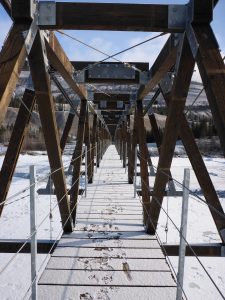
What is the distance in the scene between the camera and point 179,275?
2449mm

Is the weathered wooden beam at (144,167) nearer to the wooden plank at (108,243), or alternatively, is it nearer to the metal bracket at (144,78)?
the wooden plank at (108,243)

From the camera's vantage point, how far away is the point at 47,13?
2.86 metres

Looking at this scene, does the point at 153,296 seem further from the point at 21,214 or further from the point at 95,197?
the point at 21,214

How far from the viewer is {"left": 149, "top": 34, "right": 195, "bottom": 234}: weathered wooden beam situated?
2.96 m

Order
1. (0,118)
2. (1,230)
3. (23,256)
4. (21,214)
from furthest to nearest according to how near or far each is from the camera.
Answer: (21,214) < (1,230) < (23,256) < (0,118)

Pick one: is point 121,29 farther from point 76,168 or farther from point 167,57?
point 76,168

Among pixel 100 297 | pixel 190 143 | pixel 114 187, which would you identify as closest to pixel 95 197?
pixel 114 187

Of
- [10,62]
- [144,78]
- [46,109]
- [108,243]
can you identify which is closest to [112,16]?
[10,62]

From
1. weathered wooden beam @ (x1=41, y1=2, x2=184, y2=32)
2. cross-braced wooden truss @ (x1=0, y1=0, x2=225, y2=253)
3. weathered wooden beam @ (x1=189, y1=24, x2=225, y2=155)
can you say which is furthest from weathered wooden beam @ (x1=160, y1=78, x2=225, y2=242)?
weathered wooden beam @ (x1=41, y1=2, x2=184, y2=32)

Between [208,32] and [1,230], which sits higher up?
[208,32]

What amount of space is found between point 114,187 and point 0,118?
236 inches

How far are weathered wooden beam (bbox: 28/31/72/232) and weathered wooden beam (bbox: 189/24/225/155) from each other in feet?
4.98

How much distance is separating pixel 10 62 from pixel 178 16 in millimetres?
1557

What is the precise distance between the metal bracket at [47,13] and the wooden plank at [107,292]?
244 cm
